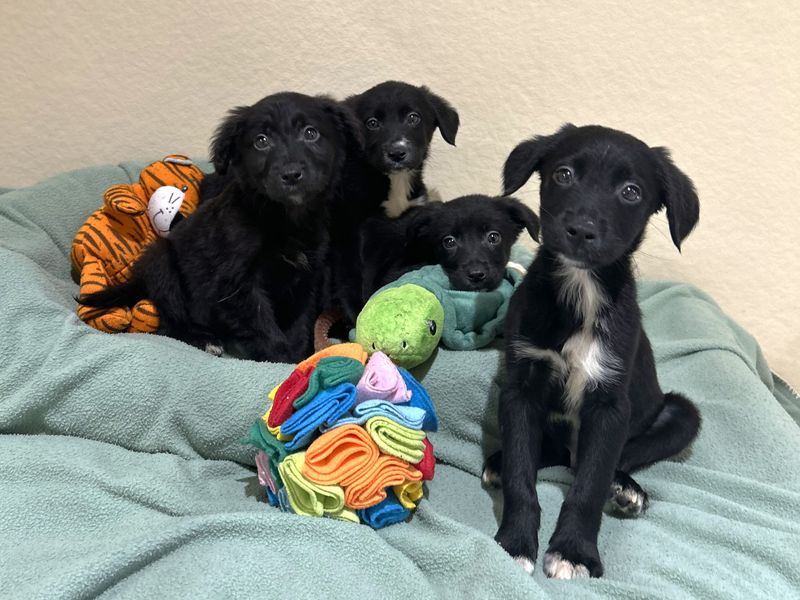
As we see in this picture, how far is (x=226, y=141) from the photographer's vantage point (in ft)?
7.89

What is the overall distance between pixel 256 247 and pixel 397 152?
2.18ft

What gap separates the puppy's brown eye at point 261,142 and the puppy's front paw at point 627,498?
1642 mm

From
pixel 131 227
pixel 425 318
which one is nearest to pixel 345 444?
pixel 425 318

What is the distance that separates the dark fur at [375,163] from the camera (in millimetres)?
2615

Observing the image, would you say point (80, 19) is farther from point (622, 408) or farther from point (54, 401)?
point (622, 408)

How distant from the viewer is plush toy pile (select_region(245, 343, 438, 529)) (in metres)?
1.54

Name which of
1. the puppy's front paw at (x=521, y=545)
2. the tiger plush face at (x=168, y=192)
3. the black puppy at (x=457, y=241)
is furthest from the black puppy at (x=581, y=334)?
the tiger plush face at (x=168, y=192)

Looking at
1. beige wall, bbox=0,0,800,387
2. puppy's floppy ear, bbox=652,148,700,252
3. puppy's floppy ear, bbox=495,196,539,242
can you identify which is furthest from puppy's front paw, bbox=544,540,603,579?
beige wall, bbox=0,0,800,387

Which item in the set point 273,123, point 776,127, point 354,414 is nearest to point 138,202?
point 273,123

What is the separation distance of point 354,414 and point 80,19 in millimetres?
2808

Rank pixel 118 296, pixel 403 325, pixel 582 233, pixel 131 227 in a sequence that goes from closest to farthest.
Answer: pixel 582 233, pixel 403 325, pixel 118 296, pixel 131 227

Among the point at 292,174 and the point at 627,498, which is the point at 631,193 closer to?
the point at 627,498

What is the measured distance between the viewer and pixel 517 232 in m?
2.50

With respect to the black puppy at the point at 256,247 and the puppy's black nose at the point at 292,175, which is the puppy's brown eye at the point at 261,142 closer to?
the black puppy at the point at 256,247
